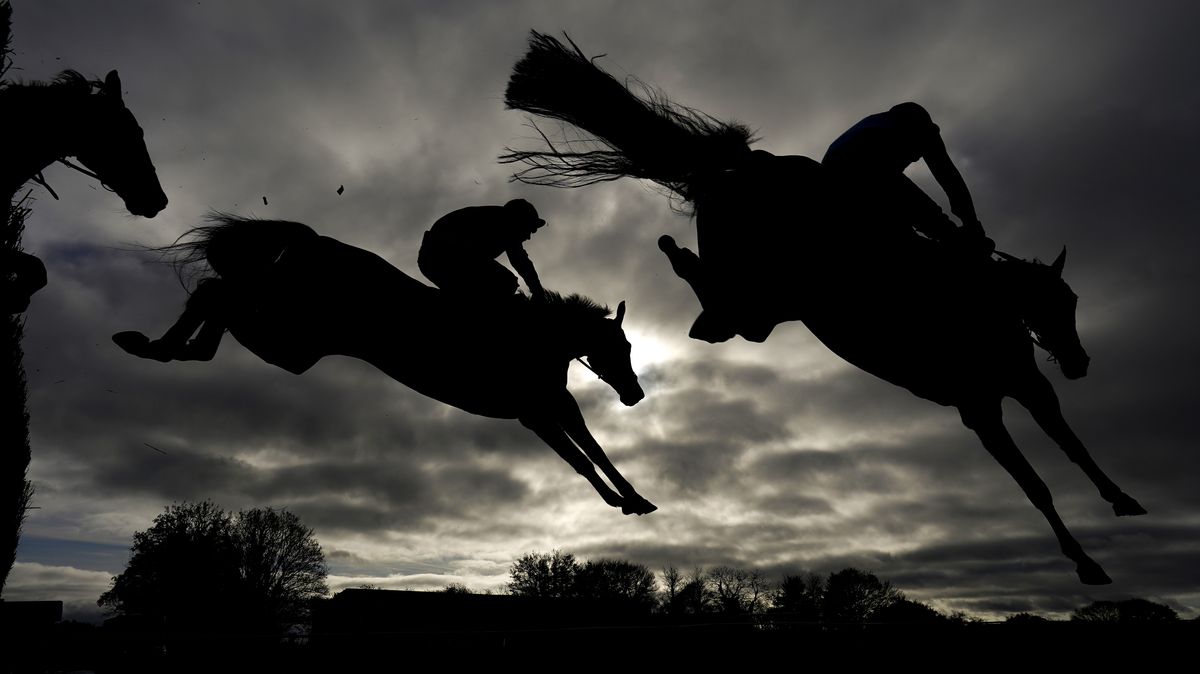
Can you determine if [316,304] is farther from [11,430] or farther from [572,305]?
[11,430]

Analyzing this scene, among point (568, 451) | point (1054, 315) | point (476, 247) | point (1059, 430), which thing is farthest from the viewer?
point (568, 451)

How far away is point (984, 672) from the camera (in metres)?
3.50

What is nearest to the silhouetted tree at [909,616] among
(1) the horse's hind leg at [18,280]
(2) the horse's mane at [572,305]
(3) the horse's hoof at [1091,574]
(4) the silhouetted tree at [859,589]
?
(3) the horse's hoof at [1091,574]

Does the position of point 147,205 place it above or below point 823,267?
above

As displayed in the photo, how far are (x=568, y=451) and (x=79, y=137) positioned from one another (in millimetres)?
4030

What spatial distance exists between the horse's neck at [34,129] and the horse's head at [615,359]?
12.7 feet

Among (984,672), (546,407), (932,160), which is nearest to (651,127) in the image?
(932,160)

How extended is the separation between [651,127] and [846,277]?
1.41m

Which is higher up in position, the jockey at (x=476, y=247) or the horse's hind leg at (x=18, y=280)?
the jockey at (x=476, y=247)

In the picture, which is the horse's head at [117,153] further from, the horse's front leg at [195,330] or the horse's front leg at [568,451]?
the horse's front leg at [568,451]

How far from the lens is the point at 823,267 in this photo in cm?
395

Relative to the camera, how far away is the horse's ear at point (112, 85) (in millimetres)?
5012

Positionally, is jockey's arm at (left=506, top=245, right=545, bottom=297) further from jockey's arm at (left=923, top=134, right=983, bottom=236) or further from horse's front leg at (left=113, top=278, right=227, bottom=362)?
jockey's arm at (left=923, top=134, right=983, bottom=236)

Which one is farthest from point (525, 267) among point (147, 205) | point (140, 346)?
point (147, 205)
